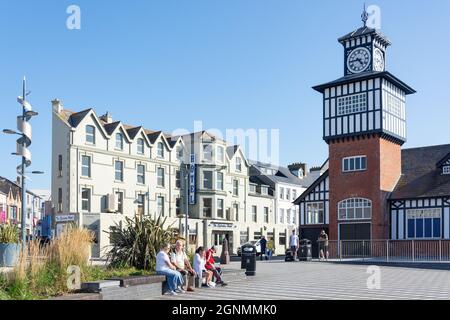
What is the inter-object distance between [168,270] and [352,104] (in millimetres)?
25749

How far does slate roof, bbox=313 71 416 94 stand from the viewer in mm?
34750

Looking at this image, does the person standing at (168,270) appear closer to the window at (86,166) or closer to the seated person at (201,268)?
the seated person at (201,268)

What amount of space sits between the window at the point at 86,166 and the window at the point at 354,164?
18754 mm

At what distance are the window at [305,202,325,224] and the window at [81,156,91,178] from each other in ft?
54.5

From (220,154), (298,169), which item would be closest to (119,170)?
(220,154)

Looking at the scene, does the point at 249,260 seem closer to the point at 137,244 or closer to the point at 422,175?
the point at 137,244

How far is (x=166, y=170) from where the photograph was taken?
48625 millimetres

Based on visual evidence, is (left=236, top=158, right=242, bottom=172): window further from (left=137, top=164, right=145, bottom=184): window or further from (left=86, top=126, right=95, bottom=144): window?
(left=86, top=126, right=95, bottom=144): window

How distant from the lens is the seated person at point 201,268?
14.7 meters

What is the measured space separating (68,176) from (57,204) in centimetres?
250

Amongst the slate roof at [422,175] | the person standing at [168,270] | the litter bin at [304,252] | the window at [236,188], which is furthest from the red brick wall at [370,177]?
the person standing at [168,270]

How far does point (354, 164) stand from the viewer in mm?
36094

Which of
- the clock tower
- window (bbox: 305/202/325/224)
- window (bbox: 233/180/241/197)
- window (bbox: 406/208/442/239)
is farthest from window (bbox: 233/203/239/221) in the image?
window (bbox: 406/208/442/239)
